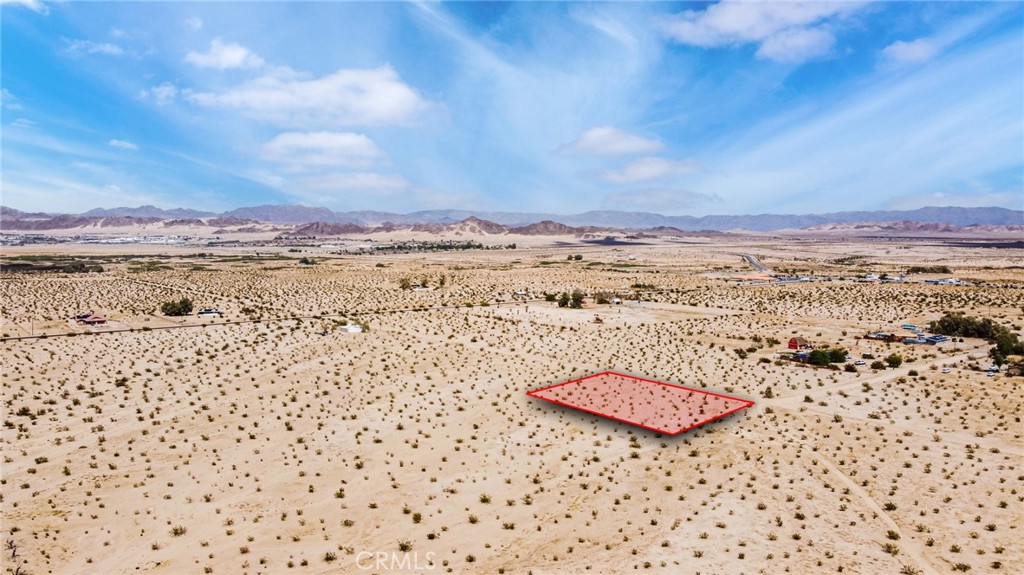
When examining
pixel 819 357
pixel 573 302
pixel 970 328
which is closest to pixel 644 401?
pixel 819 357

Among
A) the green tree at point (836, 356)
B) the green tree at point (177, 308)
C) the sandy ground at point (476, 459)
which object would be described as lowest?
the sandy ground at point (476, 459)

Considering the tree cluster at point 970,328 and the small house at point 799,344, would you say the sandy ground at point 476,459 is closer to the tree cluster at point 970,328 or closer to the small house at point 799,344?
the small house at point 799,344

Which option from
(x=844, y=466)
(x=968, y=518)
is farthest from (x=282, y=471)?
(x=968, y=518)

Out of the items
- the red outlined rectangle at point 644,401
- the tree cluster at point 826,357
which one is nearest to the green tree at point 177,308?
the red outlined rectangle at point 644,401

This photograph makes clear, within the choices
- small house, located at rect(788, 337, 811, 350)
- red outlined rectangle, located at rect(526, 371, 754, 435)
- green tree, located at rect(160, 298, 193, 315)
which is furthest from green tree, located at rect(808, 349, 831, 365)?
green tree, located at rect(160, 298, 193, 315)

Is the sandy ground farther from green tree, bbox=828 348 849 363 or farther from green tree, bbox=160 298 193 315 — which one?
green tree, bbox=160 298 193 315

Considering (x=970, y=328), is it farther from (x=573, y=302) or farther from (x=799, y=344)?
(x=573, y=302)
